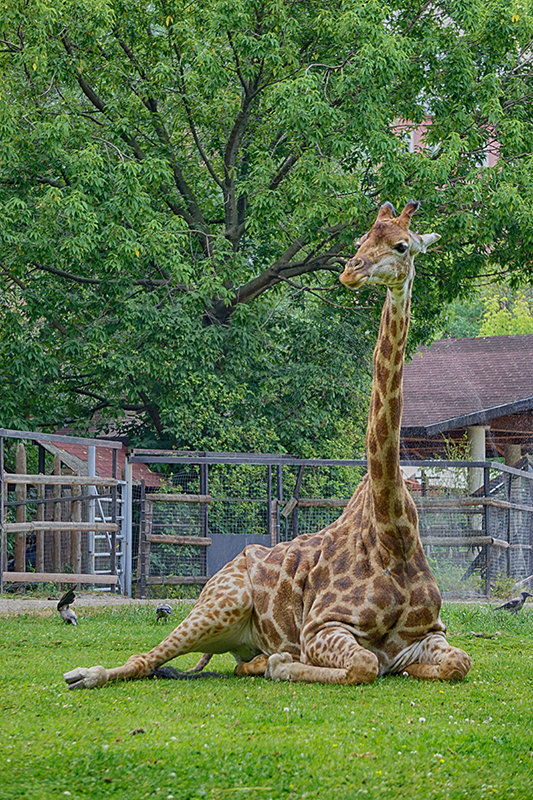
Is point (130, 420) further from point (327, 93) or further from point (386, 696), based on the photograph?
point (386, 696)

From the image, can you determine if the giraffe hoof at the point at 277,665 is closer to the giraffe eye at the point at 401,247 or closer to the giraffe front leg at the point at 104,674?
the giraffe front leg at the point at 104,674

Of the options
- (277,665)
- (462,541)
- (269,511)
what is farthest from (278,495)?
(277,665)

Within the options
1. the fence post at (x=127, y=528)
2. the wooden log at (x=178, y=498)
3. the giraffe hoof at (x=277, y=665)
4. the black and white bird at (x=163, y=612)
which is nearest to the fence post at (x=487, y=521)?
the wooden log at (x=178, y=498)

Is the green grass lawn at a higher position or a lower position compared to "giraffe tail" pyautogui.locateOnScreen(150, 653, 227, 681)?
higher

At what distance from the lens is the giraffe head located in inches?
277

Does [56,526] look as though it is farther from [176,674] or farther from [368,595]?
[368,595]

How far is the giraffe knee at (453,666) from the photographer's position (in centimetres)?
726

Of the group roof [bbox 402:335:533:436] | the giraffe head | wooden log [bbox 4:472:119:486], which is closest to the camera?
the giraffe head

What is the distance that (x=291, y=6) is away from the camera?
67.6 feet

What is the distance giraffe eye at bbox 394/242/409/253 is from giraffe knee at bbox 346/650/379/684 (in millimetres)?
2715

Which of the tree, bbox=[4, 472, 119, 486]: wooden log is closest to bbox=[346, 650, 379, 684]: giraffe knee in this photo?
bbox=[4, 472, 119, 486]: wooden log

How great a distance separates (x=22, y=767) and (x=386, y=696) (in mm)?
2728

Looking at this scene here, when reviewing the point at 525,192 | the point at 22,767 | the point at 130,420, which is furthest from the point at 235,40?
the point at 22,767

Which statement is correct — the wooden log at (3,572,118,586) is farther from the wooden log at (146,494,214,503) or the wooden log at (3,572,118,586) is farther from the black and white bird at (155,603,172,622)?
the black and white bird at (155,603,172,622)
